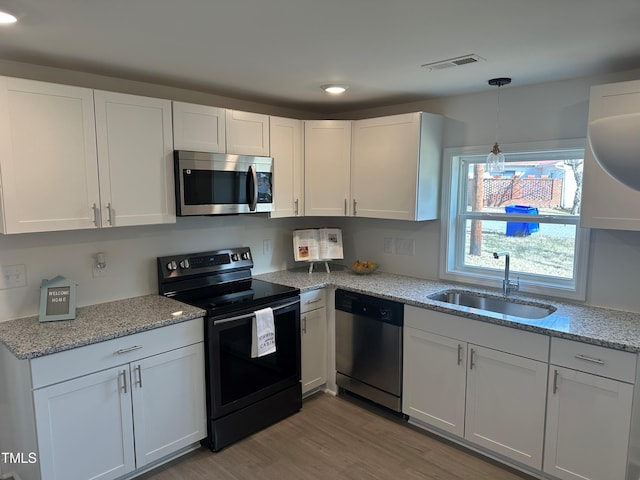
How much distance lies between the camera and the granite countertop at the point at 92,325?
6.56ft

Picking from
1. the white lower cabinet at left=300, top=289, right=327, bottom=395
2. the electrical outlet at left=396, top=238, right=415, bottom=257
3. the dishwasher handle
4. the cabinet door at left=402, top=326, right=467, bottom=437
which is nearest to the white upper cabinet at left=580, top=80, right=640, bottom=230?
the cabinet door at left=402, top=326, right=467, bottom=437

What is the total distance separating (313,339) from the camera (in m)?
3.26

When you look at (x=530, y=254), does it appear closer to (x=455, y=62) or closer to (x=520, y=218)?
(x=520, y=218)

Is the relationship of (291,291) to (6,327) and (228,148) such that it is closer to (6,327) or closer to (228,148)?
(228,148)

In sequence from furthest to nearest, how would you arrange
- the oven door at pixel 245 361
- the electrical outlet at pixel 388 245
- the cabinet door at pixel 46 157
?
the electrical outlet at pixel 388 245, the oven door at pixel 245 361, the cabinet door at pixel 46 157

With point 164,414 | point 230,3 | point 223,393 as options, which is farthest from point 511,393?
point 230,3

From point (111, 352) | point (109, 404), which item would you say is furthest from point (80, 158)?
point (109, 404)

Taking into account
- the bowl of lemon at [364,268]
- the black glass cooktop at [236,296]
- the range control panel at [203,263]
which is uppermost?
the range control panel at [203,263]

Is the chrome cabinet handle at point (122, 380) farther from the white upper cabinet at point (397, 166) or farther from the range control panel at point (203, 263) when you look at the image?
the white upper cabinet at point (397, 166)

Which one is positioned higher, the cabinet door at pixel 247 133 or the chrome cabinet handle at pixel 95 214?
the cabinet door at pixel 247 133

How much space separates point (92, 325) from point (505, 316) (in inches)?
88.7

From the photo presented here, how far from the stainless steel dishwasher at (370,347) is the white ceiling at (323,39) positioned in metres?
1.50

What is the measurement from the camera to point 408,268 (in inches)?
139

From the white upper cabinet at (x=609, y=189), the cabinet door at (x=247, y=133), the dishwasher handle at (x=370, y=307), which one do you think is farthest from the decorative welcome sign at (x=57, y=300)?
the white upper cabinet at (x=609, y=189)
